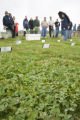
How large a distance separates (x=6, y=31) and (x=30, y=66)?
11.1m

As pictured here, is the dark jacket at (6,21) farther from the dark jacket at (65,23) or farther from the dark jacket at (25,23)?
the dark jacket at (65,23)

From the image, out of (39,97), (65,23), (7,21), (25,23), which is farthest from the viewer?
(25,23)

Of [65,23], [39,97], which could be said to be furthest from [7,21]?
[39,97]

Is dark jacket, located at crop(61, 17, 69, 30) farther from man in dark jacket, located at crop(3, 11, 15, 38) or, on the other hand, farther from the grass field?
the grass field

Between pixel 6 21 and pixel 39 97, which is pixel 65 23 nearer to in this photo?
pixel 6 21

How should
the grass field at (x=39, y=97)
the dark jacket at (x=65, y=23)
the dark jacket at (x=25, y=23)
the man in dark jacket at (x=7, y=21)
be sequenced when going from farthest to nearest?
the dark jacket at (x=25, y=23), the man in dark jacket at (x=7, y=21), the dark jacket at (x=65, y=23), the grass field at (x=39, y=97)

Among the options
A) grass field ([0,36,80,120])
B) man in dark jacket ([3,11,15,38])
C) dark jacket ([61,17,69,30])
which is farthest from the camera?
man in dark jacket ([3,11,15,38])

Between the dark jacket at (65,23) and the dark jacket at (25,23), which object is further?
the dark jacket at (25,23)

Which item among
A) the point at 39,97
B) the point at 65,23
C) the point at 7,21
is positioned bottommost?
the point at 39,97

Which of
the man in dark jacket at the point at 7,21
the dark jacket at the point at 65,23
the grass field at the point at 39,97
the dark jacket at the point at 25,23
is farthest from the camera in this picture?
the dark jacket at the point at 25,23

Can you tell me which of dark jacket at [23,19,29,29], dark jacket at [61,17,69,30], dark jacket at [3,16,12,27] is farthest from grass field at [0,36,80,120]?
dark jacket at [23,19,29,29]

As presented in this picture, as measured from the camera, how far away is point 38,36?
15234mm

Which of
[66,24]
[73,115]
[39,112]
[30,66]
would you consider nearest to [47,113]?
[39,112]

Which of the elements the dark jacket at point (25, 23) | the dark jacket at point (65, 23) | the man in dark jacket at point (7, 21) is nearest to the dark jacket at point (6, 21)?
the man in dark jacket at point (7, 21)
